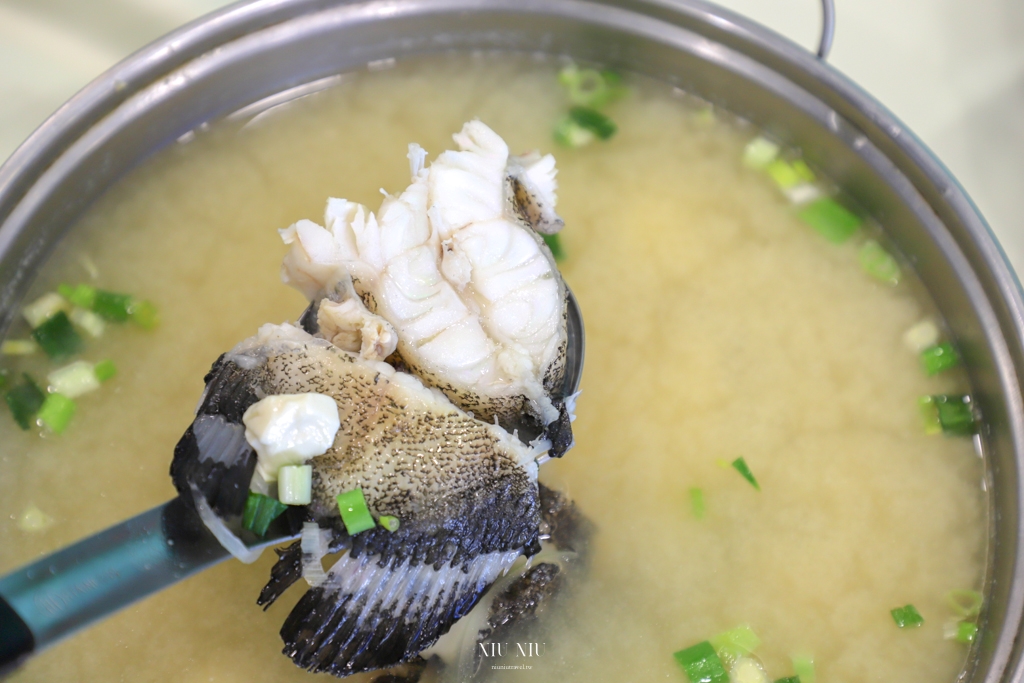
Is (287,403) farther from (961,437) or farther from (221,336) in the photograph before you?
(961,437)

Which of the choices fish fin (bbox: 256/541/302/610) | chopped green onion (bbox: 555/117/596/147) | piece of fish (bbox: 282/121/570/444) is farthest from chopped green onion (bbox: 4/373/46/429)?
chopped green onion (bbox: 555/117/596/147)

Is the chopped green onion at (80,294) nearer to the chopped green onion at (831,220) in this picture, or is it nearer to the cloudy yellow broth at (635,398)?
the cloudy yellow broth at (635,398)

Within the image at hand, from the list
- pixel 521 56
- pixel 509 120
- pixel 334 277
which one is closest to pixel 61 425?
pixel 334 277

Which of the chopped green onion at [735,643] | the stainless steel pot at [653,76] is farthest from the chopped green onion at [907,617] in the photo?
the chopped green onion at [735,643]

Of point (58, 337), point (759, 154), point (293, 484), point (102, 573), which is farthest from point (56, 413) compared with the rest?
point (759, 154)

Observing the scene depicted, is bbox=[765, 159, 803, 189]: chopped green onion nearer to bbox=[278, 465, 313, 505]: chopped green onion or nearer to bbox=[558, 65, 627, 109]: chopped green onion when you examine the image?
bbox=[558, 65, 627, 109]: chopped green onion

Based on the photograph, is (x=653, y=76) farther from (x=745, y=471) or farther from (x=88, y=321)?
(x=88, y=321)
